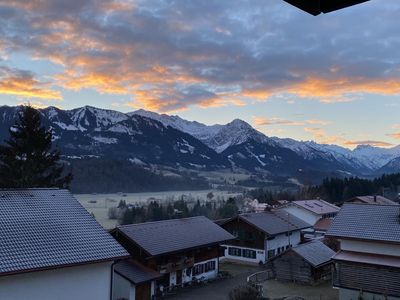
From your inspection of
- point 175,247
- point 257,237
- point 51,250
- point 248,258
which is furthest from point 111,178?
point 51,250

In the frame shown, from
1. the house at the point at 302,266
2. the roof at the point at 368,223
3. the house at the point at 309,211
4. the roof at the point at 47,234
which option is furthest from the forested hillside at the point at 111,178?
the roof at the point at 47,234

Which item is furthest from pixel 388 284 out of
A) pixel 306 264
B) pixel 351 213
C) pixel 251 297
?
pixel 306 264

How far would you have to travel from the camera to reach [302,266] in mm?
33250

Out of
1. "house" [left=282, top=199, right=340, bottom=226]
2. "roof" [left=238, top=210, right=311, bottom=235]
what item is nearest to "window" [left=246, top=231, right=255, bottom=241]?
"roof" [left=238, top=210, right=311, bottom=235]

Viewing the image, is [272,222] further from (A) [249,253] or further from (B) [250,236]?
(A) [249,253]

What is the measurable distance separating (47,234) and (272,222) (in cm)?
3110

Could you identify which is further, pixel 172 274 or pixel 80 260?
pixel 172 274

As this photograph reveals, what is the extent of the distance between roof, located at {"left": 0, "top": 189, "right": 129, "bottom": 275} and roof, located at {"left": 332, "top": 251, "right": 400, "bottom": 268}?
528 inches

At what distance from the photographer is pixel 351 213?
89.5ft

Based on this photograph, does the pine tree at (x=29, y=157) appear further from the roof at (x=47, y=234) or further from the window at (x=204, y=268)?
the roof at (x=47, y=234)

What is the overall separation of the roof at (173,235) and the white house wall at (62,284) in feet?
37.6

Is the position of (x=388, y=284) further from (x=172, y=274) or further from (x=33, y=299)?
(x=33, y=299)

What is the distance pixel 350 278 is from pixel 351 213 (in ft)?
14.4

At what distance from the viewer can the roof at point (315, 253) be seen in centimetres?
3326
